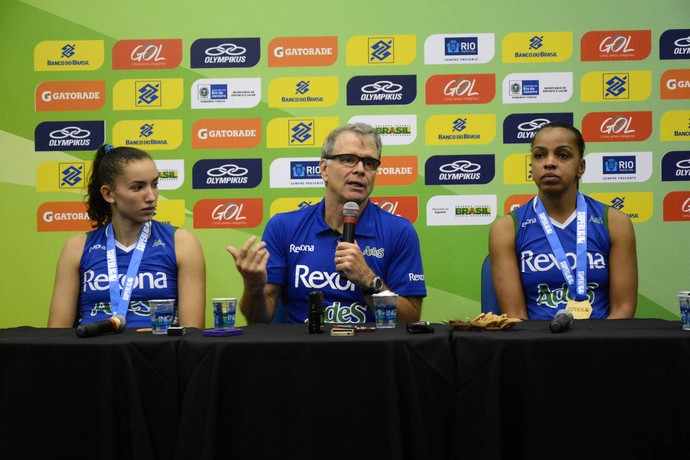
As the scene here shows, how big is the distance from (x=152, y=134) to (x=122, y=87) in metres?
0.34

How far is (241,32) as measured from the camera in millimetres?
4094

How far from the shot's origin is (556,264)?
2742 millimetres

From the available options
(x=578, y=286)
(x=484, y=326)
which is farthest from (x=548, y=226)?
(x=484, y=326)

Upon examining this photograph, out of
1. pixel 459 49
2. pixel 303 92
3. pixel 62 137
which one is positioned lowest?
pixel 62 137

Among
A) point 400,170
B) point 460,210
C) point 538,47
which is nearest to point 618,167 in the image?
point 538,47

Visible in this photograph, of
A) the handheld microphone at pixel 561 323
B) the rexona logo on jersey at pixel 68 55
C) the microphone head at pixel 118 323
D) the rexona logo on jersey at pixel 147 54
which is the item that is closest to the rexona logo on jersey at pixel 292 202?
the rexona logo on jersey at pixel 147 54

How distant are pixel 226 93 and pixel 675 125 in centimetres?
263

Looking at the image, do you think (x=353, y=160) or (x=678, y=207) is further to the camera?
(x=678, y=207)

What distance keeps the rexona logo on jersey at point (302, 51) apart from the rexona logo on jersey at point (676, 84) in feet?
6.32

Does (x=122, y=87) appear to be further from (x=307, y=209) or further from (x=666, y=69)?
(x=666, y=69)

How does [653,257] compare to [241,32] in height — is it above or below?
below

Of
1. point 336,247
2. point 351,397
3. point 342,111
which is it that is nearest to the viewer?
point 351,397

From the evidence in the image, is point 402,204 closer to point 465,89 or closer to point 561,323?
point 465,89

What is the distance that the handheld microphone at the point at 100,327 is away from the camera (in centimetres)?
195
